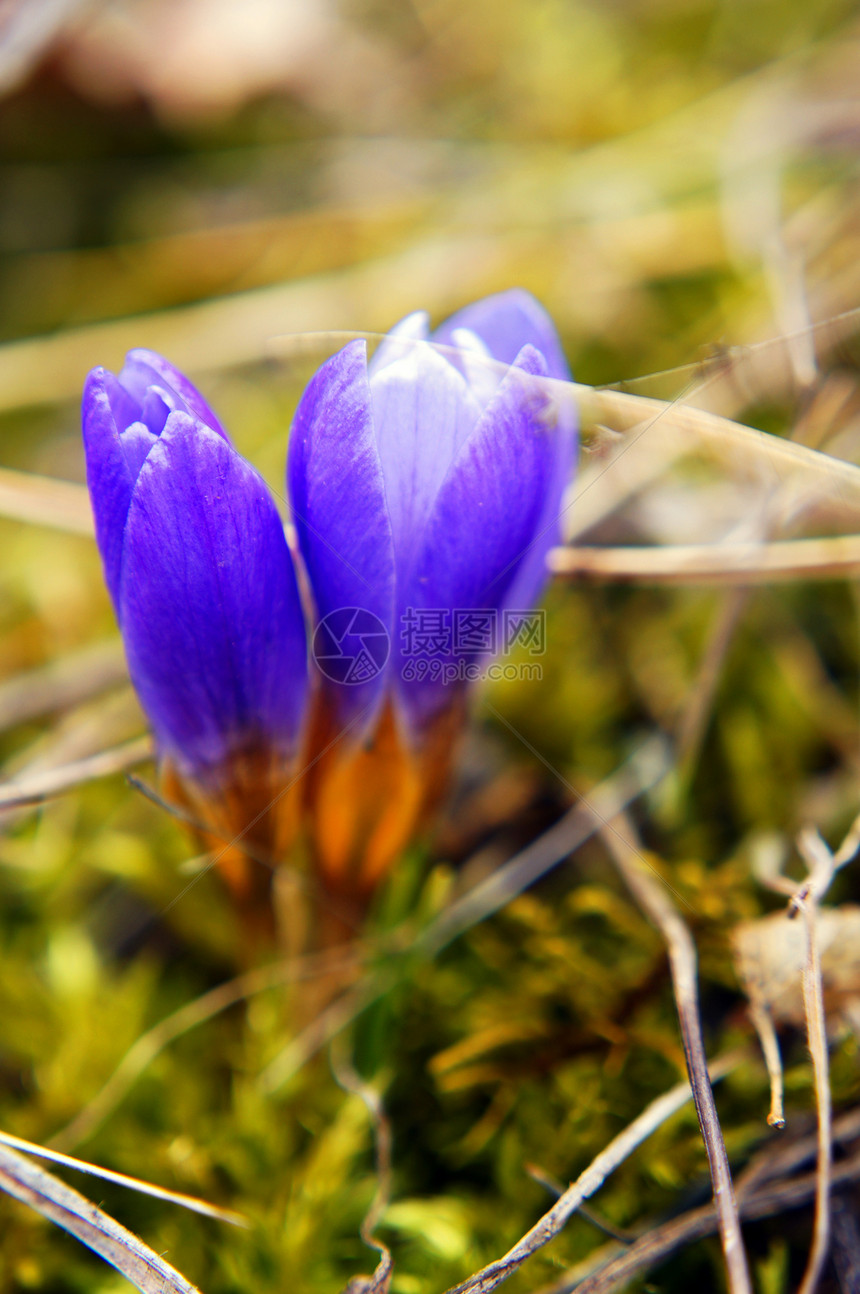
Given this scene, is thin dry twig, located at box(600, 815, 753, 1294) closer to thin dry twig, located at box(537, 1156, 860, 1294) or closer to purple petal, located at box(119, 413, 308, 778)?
thin dry twig, located at box(537, 1156, 860, 1294)

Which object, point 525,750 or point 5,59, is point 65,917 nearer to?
point 525,750

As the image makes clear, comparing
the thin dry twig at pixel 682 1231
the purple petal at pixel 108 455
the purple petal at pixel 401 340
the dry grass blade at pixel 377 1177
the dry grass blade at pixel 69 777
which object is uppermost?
the purple petal at pixel 401 340

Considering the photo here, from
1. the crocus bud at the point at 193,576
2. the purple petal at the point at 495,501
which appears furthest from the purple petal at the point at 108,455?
the purple petal at the point at 495,501

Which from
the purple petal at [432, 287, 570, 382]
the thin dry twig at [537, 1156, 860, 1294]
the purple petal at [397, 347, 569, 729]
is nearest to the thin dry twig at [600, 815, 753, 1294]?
the thin dry twig at [537, 1156, 860, 1294]

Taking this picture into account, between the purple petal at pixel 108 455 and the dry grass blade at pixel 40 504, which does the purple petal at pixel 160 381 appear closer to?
the purple petal at pixel 108 455
